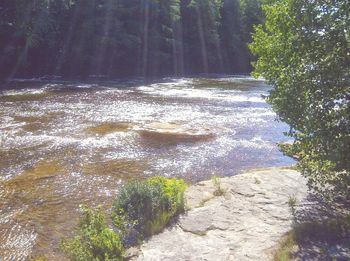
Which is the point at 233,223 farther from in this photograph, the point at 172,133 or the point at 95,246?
the point at 172,133

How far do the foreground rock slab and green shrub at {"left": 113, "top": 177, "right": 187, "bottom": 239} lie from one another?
0.72 ft

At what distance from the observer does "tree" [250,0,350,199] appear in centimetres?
566

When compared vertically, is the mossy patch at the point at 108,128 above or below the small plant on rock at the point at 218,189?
below

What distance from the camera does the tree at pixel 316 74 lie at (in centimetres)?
566

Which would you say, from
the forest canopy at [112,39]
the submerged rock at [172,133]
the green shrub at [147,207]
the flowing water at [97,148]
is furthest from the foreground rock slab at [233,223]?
the forest canopy at [112,39]

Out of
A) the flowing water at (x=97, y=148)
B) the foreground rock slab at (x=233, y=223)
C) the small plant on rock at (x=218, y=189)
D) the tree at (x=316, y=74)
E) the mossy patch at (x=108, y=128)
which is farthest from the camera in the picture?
the mossy patch at (x=108, y=128)

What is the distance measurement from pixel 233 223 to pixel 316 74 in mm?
2910

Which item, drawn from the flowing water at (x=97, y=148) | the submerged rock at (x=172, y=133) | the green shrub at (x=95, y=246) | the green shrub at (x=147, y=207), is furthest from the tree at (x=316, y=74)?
the submerged rock at (x=172, y=133)

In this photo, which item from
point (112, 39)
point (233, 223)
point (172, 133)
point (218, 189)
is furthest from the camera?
point (112, 39)

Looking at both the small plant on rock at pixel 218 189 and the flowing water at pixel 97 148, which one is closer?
the flowing water at pixel 97 148

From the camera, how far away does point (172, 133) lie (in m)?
15.0

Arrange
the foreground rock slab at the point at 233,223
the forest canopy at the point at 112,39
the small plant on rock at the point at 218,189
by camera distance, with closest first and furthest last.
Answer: the foreground rock slab at the point at 233,223
the small plant on rock at the point at 218,189
the forest canopy at the point at 112,39

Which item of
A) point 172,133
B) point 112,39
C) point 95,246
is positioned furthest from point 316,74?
point 112,39

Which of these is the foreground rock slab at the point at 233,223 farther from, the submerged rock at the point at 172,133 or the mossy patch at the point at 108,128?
the mossy patch at the point at 108,128
